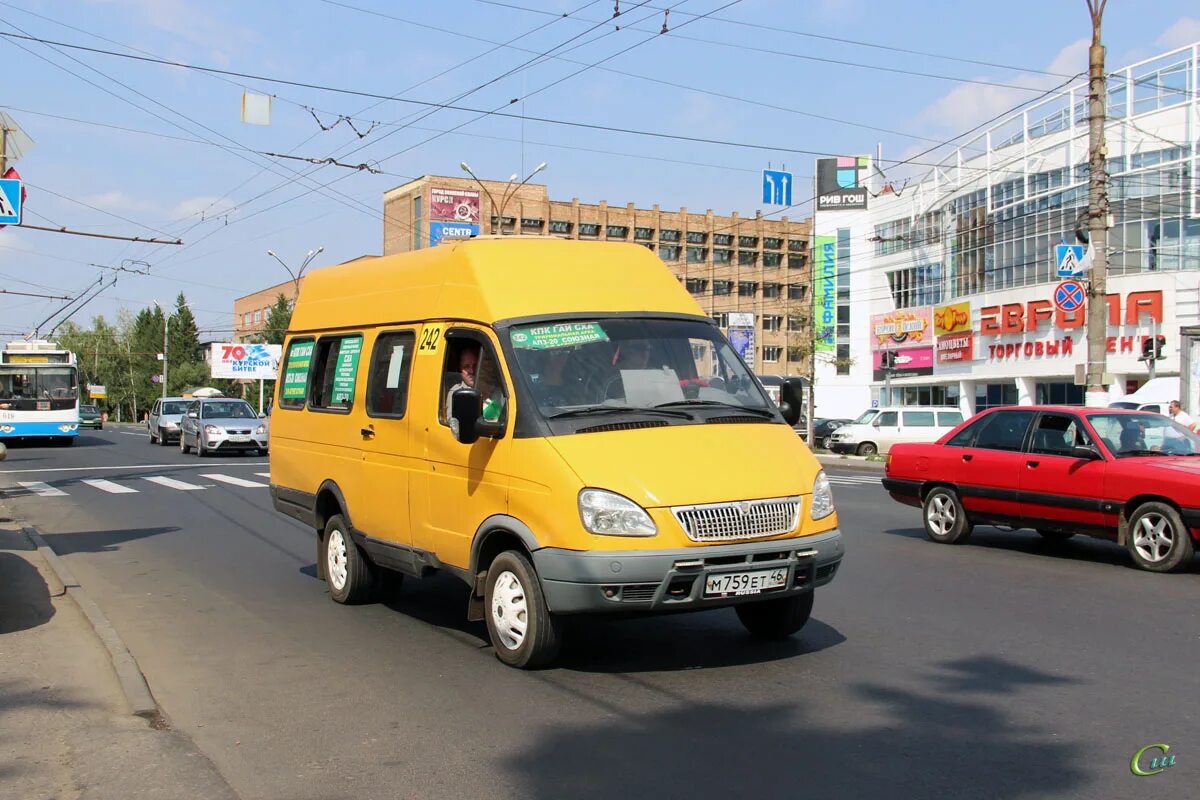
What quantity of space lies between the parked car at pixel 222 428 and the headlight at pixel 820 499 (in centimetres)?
2713

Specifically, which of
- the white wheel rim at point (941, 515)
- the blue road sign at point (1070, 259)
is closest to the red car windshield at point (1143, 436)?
the white wheel rim at point (941, 515)

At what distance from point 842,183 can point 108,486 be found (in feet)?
185

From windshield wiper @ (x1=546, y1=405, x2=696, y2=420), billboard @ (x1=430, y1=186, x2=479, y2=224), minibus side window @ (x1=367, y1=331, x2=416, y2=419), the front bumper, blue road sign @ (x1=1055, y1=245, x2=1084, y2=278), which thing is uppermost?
billboard @ (x1=430, y1=186, x2=479, y2=224)

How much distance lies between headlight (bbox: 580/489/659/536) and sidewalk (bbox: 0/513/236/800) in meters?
2.24

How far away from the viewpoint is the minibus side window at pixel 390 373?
26.2 feet

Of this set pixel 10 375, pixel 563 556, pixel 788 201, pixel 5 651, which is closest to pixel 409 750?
pixel 563 556

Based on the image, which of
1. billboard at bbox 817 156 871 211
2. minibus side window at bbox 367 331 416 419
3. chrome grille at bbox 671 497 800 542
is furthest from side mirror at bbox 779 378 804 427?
billboard at bbox 817 156 871 211

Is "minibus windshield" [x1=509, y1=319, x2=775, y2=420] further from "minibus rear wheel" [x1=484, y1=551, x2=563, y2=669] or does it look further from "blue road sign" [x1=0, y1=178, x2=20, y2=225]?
"blue road sign" [x1=0, y1=178, x2=20, y2=225]

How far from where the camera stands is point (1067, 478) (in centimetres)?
1112

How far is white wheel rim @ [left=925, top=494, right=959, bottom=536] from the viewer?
41.5 feet

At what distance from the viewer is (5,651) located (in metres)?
7.11

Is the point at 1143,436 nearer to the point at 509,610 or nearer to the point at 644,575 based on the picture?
the point at 644,575

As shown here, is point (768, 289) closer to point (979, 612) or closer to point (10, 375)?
point (10, 375)

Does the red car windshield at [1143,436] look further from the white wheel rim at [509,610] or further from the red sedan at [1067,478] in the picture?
the white wheel rim at [509,610]
